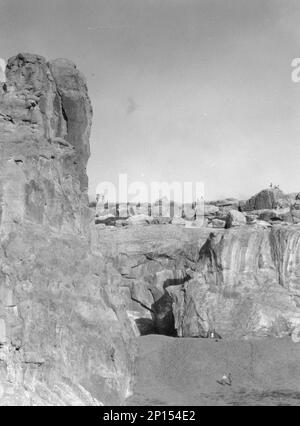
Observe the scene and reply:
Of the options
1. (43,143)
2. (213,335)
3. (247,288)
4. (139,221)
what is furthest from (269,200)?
(43,143)

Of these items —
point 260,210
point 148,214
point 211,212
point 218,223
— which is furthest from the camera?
point 148,214

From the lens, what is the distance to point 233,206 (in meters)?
88.9

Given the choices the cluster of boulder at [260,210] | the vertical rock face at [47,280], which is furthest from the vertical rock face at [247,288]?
the cluster of boulder at [260,210]

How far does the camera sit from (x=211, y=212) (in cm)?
8288

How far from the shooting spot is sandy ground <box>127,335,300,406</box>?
92.9ft

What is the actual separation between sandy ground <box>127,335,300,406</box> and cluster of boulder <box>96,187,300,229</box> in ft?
92.6

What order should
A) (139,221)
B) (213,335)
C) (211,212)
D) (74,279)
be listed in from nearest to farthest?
(74,279)
(213,335)
(139,221)
(211,212)

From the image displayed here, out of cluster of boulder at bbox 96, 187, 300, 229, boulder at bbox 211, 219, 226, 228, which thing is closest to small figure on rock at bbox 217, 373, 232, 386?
cluster of boulder at bbox 96, 187, 300, 229

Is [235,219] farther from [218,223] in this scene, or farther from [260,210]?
[260,210]

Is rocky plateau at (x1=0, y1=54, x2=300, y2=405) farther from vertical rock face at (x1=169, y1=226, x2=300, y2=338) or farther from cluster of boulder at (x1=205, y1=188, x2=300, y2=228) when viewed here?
cluster of boulder at (x1=205, y1=188, x2=300, y2=228)

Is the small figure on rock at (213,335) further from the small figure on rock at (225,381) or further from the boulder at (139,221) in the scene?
the boulder at (139,221)

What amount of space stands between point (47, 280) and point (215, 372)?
11.3 meters
